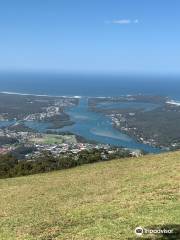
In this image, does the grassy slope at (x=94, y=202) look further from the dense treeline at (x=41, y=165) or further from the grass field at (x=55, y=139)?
the grass field at (x=55, y=139)

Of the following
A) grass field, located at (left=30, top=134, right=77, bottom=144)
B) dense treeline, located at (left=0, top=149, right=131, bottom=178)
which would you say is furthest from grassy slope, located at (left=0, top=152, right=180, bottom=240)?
grass field, located at (left=30, top=134, right=77, bottom=144)

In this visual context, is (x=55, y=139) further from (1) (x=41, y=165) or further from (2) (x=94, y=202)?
(2) (x=94, y=202)

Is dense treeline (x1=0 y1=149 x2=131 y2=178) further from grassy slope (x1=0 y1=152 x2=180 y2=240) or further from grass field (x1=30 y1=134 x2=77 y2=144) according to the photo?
grass field (x1=30 y1=134 x2=77 y2=144)

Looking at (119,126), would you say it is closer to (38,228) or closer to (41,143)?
(41,143)

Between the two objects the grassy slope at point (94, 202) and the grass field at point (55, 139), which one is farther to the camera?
the grass field at point (55, 139)

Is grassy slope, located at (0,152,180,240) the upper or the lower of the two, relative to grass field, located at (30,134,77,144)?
upper

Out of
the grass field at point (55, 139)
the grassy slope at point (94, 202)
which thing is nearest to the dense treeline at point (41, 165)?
the grassy slope at point (94, 202)

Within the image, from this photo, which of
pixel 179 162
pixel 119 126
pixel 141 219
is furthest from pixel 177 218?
pixel 119 126

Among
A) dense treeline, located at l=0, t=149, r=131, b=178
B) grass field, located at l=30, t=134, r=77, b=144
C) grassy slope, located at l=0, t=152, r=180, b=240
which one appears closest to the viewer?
grassy slope, located at l=0, t=152, r=180, b=240
